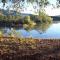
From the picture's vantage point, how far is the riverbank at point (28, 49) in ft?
19.8

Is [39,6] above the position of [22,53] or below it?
above

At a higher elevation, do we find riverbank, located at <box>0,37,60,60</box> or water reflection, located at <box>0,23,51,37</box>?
riverbank, located at <box>0,37,60,60</box>

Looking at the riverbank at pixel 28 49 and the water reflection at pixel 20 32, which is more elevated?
the riverbank at pixel 28 49

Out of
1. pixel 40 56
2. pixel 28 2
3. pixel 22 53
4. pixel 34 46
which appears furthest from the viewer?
pixel 28 2

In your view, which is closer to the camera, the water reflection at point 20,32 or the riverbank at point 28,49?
the riverbank at point 28,49

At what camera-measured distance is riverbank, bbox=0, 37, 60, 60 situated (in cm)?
603

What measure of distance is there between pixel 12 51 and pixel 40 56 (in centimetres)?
103

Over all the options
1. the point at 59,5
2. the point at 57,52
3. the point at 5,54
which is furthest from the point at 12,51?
the point at 59,5

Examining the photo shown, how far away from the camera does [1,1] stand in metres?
7.82

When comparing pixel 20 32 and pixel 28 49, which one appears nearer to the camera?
pixel 28 49

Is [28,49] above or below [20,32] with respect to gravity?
above

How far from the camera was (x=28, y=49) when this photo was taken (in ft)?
22.1

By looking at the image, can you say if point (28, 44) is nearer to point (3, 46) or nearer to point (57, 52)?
point (3, 46)

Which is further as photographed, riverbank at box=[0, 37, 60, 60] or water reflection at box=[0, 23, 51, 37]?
water reflection at box=[0, 23, 51, 37]
